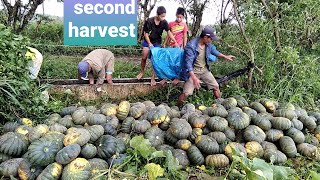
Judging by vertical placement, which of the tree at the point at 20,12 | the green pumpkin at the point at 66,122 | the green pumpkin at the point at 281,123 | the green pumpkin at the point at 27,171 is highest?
the tree at the point at 20,12

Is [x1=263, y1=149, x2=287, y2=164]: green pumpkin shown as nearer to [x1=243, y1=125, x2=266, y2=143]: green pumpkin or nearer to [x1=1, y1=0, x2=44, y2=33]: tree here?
[x1=243, y1=125, x2=266, y2=143]: green pumpkin

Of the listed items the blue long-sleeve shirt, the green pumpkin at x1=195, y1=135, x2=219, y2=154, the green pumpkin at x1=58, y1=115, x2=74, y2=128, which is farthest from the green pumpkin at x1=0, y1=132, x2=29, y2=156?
the blue long-sleeve shirt

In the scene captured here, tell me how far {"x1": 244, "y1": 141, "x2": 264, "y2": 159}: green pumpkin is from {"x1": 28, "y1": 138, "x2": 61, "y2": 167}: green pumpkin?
2.33 metres

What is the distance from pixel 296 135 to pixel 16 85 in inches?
151

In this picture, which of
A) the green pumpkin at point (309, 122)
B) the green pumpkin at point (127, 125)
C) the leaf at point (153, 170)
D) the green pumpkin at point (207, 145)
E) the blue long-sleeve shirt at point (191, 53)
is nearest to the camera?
the leaf at point (153, 170)

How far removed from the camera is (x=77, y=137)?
3979mm

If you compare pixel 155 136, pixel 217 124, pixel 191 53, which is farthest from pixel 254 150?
pixel 191 53

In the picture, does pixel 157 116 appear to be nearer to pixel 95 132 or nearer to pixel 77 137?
pixel 95 132

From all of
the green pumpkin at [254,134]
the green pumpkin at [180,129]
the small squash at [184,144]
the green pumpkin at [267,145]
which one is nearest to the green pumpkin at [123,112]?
the green pumpkin at [180,129]

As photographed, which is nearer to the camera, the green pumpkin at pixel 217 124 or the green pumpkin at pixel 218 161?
the green pumpkin at pixel 218 161

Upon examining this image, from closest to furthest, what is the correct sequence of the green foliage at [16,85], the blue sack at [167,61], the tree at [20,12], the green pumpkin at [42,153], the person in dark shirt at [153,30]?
the green pumpkin at [42,153]
the green foliage at [16,85]
the blue sack at [167,61]
the person in dark shirt at [153,30]
the tree at [20,12]

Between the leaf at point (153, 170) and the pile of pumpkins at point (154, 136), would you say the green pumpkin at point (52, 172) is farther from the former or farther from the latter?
the leaf at point (153, 170)

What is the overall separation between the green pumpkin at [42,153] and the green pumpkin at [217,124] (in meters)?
1.96

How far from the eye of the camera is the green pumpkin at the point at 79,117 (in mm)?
4738
